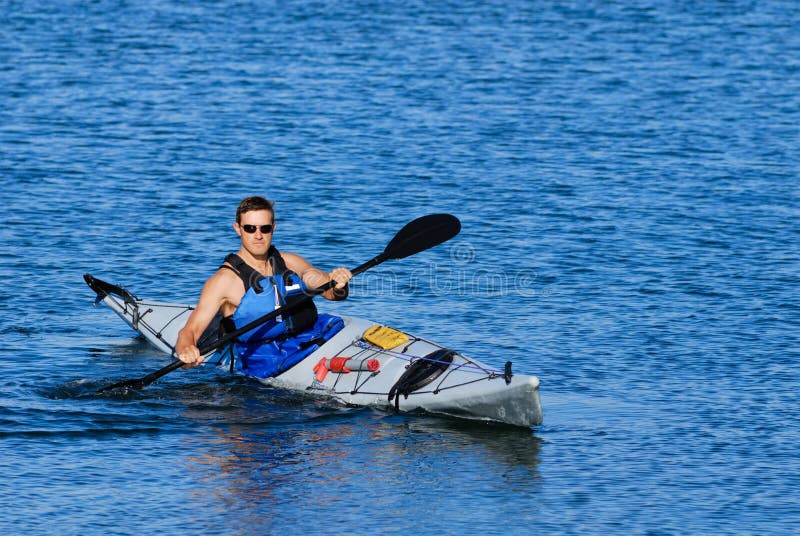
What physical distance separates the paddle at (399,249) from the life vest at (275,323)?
102 millimetres

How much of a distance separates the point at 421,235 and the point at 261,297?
1565mm

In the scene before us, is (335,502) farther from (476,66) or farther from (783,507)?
(476,66)

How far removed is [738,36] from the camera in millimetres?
25500

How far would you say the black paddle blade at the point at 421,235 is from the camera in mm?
9883

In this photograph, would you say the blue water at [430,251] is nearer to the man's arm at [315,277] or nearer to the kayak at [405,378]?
the kayak at [405,378]

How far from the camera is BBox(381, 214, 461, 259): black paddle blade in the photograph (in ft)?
32.4

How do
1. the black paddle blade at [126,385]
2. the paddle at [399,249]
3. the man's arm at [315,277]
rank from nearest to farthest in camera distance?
the paddle at [399,249] < the man's arm at [315,277] < the black paddle blade at [126,385]

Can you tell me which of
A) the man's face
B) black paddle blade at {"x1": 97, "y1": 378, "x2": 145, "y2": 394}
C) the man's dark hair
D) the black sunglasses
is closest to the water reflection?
black paddle blade at {"x1": 97, "y1": 378, "x2": 145, "y2": 394}

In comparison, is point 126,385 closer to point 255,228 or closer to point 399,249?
point 255,228

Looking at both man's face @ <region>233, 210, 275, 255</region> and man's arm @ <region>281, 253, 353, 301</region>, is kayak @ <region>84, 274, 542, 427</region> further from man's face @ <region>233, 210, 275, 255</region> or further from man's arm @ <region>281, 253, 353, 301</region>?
man's face @ <region>233, 210, 275, 255</region>

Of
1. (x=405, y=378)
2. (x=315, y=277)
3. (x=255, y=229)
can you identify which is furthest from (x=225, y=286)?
(x=405, y=378)

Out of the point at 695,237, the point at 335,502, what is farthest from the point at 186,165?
the point at 335,502

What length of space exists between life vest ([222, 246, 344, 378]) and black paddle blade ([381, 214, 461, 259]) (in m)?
0.68

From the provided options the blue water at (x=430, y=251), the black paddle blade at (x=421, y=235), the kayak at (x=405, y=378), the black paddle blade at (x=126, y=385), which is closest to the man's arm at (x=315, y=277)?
the kayak at (x=405, y=378)
